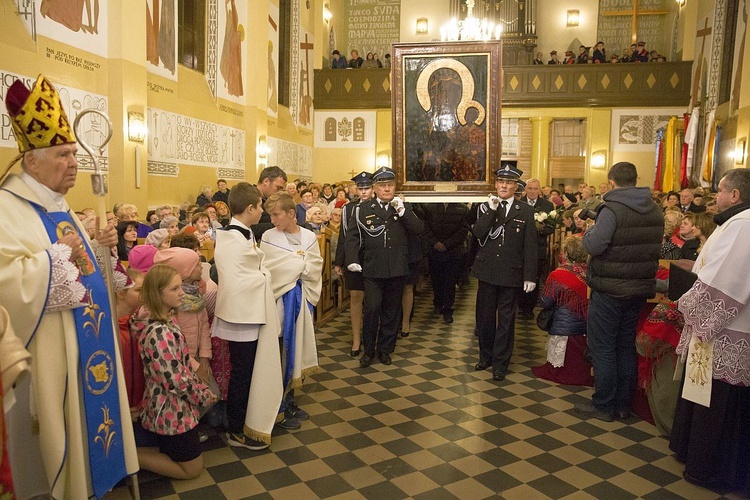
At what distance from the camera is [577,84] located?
17.3 m

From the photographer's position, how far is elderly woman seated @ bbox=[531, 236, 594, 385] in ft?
16.9

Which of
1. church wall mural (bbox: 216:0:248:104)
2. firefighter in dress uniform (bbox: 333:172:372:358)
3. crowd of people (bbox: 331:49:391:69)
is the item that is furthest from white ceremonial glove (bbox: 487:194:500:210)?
crowd of people (bbox: 331:49:391:69)

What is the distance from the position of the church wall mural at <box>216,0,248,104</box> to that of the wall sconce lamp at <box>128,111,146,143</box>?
3.22 m

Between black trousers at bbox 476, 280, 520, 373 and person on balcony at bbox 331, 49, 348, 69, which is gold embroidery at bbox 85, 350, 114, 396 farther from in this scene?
person on balcony at bbox 331, 49, 348, 69

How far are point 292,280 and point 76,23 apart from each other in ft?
19.8

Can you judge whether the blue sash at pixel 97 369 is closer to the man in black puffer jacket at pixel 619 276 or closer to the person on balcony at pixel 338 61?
the man in black puffer jacket at pixel 619 276

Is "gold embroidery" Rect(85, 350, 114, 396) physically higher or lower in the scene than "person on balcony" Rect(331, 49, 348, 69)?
lower

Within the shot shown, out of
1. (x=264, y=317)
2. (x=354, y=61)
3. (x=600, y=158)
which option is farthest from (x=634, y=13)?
(x=264, y=317)

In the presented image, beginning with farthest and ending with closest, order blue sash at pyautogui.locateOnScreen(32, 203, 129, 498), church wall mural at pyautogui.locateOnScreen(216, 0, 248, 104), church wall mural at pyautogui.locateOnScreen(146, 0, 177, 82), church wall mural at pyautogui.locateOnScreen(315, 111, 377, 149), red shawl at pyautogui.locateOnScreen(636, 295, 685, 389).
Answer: church wall mural at pyautogui.locateOnScreen(315, 111, 377, 149), church wall mural at pyautogui.locateOnScreen(216, 0, 248, 104), church wall mural at pyautogui.locateOnScreen(146, 0, 177, 82), red shawl at pyautogui.locateOnScreen(636, 295, 685, 389), blue sash at pyautogui.locateOnScreen(32, 203, 129, 498)

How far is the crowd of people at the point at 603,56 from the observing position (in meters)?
17.2

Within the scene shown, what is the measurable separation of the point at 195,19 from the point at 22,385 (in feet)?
34.9

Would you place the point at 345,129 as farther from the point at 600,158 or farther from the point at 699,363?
the point at 699,363

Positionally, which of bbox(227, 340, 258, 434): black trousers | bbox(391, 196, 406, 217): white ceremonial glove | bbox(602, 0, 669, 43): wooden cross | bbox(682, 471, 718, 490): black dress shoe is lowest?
bbox(682, 471, 718, 490): black dress shoe

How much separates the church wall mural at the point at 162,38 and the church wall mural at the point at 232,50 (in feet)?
5.13
